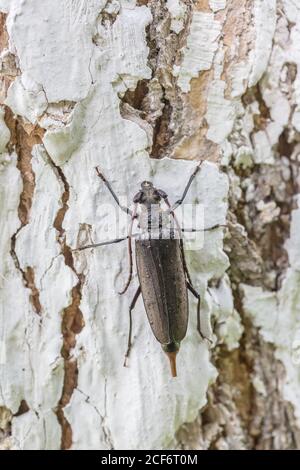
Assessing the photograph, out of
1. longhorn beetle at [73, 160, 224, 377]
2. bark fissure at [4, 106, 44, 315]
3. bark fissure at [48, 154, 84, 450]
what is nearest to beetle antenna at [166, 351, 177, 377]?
longhorn beetle at [73, 160, 224, 377]

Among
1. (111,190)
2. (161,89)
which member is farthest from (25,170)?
(161,89)

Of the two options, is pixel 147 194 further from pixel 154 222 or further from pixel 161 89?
pixel 161 89

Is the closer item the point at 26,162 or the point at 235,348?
the point at 26,162

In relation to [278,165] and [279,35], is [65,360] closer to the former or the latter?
[278,165]

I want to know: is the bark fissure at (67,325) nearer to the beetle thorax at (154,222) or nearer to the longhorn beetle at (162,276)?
the longhorn beetle at (162,276)

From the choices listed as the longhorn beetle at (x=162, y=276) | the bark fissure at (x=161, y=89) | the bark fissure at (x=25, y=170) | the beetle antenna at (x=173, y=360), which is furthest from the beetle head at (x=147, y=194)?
the beetle antenna at (x=173, y=360)

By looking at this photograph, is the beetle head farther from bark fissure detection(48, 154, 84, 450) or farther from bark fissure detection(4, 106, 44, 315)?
bark fissure detection(4, 106, 44, 315)

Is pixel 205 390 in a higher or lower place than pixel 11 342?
lower

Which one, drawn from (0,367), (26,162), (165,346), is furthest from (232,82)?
Result: (0,367)
